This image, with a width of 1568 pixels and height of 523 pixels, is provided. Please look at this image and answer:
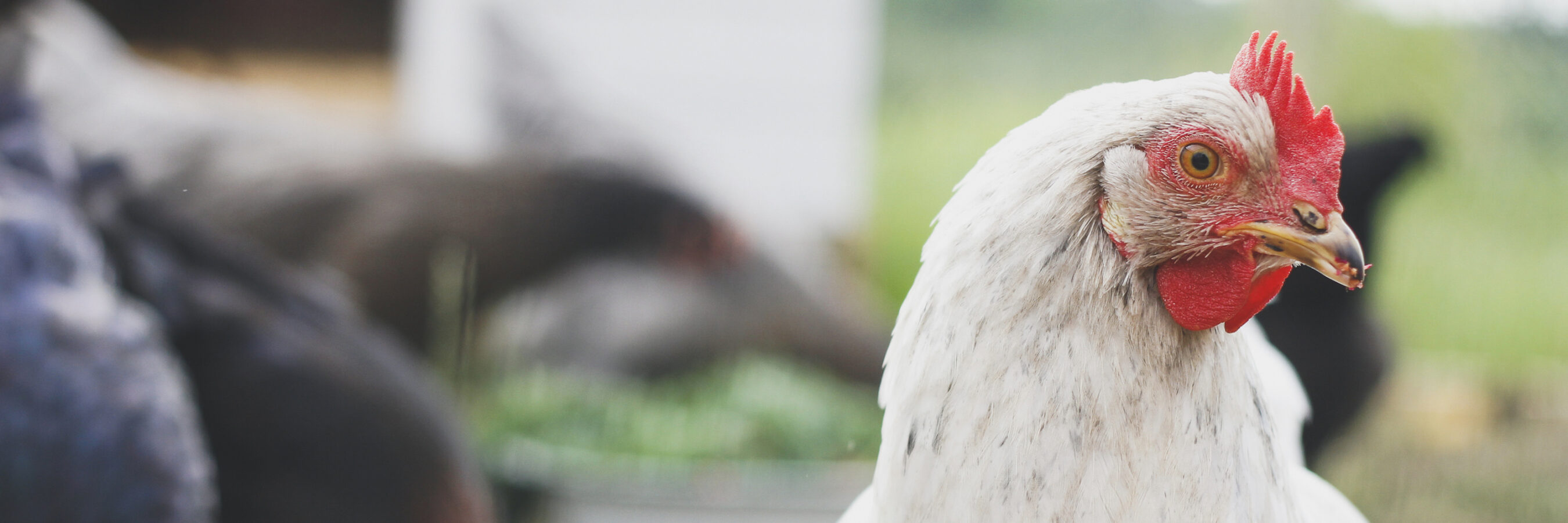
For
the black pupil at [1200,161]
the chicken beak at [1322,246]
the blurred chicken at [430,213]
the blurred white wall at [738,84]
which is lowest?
the blurred chicken at [430,213]

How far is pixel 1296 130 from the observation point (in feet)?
→ 3.07

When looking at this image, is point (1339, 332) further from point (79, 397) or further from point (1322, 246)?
point (79, 397)

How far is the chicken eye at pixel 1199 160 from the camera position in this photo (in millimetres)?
917

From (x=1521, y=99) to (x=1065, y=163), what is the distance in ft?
13.8

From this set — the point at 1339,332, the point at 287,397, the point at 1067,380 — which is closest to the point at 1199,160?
the point at 1067,380

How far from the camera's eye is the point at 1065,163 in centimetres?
94

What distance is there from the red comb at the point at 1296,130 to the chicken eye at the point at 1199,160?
0.06 m

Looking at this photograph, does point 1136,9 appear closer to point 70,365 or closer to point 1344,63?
point 1344,63

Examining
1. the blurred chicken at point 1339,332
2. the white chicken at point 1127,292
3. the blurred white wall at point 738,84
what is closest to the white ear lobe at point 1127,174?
the white chicken at point 1127,292

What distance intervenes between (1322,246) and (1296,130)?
0.36 feet

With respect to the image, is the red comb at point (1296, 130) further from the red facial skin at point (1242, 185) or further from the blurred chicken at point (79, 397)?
the blurred chicken at point (79, 397)

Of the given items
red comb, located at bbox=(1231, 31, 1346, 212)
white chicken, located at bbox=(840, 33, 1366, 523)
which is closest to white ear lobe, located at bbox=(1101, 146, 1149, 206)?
white chicken, located at bbox=(840, 33, 1366, 523)

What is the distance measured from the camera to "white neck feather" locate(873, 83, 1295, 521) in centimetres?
94

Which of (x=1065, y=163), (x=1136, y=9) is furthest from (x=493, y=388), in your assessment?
(x=1136, y=9)
